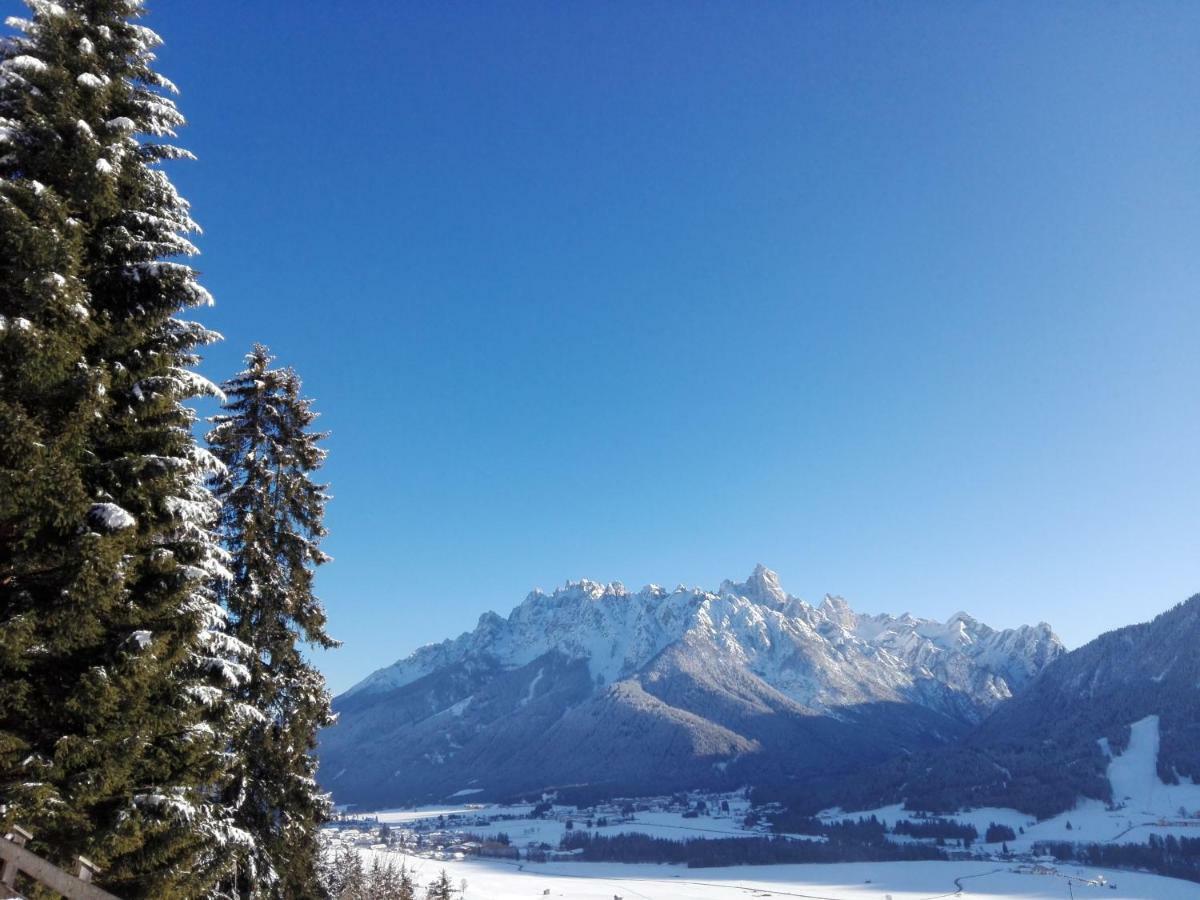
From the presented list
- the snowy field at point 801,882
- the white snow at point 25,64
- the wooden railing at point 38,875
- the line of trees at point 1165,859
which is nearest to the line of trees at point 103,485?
the white snow at point 25,64

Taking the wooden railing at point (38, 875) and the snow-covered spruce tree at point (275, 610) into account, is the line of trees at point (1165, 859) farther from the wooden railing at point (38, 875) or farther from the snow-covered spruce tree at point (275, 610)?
the wooden railing at point (38, 875)

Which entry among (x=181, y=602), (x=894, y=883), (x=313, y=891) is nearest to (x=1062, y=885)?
(x=894, y=883)

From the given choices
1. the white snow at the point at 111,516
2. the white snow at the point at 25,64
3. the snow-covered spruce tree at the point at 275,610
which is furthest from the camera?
the snow-covered spruce tree at the point at 275,610

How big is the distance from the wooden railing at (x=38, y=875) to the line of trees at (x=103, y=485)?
1546 mm

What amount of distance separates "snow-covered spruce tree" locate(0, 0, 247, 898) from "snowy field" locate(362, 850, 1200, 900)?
143746 millimetres

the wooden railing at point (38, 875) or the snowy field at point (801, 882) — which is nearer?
the wooden railing at point (38, 875)

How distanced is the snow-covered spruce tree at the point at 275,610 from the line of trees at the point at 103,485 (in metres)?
3.81

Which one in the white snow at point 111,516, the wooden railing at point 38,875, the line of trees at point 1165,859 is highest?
the white snow at point 111,516

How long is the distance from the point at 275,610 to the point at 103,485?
343 inches

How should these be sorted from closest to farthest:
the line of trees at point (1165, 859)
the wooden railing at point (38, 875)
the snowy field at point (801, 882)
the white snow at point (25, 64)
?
the wooden railing at point (38, 875)
the white snow at point (25, 64)
the snowy field at point (801, 882)
the line of trees at point (1165, 859)

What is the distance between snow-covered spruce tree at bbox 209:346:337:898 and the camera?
1848cm

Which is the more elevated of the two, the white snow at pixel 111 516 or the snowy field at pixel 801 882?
the white snow at pixel 111 516

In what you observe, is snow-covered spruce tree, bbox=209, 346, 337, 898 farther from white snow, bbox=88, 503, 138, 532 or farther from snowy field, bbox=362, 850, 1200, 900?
snowy field, bbox=362, 850, 1200, 900

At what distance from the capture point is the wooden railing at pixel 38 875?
25.0 feet
